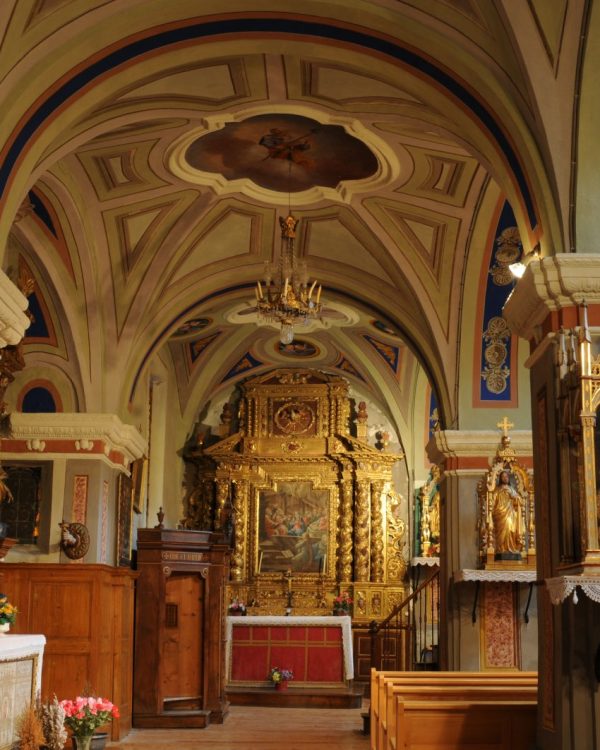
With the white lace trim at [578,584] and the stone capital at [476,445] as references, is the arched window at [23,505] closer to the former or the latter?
the stone capital at [476,445]

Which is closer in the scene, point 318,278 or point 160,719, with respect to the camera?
point 160,719

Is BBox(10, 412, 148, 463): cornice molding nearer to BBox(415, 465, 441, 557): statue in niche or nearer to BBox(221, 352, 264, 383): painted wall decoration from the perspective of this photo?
BBox(221, 352, 264, 383): painted wall decoration

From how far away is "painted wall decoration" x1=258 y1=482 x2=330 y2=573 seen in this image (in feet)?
59.7

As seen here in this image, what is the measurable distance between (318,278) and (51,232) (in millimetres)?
3785

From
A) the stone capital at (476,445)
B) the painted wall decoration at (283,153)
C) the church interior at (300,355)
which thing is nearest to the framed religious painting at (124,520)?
the church interior at (300,355)

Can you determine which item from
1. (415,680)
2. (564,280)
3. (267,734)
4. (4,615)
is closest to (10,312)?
(4,615)

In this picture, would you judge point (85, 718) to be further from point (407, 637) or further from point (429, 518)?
point (429, 518)

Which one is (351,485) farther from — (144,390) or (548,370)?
(548,370)

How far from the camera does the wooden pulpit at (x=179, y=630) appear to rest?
12.6m

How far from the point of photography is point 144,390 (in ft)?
52.1

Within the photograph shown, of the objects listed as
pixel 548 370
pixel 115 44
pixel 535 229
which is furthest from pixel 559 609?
pixel 115 44

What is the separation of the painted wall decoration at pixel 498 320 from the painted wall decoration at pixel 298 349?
20.1 ft

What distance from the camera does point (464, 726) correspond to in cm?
665

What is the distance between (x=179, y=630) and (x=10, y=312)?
24.0 ft
